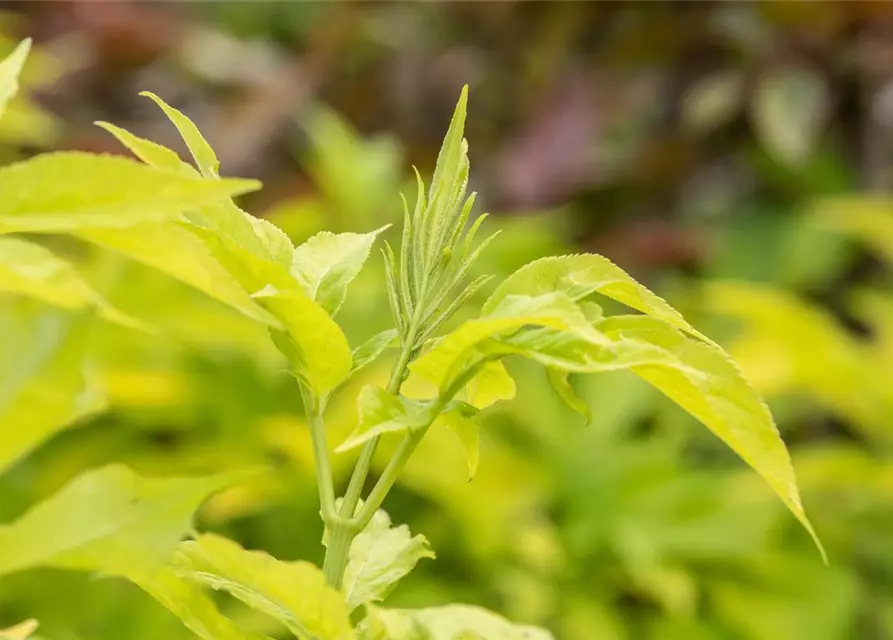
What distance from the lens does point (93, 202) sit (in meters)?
0.21

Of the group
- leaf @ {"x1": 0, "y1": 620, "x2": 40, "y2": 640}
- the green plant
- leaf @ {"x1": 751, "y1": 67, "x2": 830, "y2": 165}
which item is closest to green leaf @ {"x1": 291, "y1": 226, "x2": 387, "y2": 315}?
the green plant

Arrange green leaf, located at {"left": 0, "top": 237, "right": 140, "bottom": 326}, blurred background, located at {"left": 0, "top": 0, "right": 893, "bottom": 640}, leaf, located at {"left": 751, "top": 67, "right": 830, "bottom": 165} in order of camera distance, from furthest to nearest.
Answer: leaf, located at {"left": 751, "top": 67, "right": 830, "bottom": 165}
blurred background, located at {"left": 0, "top": 0, "right": 893, "bottom": 640}
green leaf, located at {"left": 0, "top": 237, "right": 140, "bottom": 326}

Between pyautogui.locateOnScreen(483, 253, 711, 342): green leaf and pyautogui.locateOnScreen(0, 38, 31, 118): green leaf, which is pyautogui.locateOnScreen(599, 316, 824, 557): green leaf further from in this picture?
pyautogui.locateOnScreen(0, 38, 31, 118): green leaf

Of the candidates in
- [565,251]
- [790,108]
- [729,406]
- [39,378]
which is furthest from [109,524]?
[790,108]

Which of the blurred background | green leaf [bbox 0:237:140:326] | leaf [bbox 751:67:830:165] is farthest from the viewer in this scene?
leaf [bbox 751:67:830:165]

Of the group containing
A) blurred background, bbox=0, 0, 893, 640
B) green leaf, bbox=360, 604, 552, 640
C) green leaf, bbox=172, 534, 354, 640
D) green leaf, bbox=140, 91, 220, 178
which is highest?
green leaf, bbox=140, 91, 220, 178

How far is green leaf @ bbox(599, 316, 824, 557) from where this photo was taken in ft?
0.73

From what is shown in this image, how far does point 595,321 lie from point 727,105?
4.74 ft

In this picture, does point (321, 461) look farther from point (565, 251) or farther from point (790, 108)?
point (790, 108)

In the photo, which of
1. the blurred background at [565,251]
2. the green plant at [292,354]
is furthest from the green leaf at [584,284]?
the blurred background at [565,251]

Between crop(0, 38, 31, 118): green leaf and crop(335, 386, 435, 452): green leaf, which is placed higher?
crop(0, 38, 31, 118): green leaf

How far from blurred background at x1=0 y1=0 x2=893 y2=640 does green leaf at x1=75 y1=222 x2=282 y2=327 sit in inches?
1.1

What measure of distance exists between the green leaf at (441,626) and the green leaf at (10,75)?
144mm

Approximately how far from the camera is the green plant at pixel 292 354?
20 centimetres
